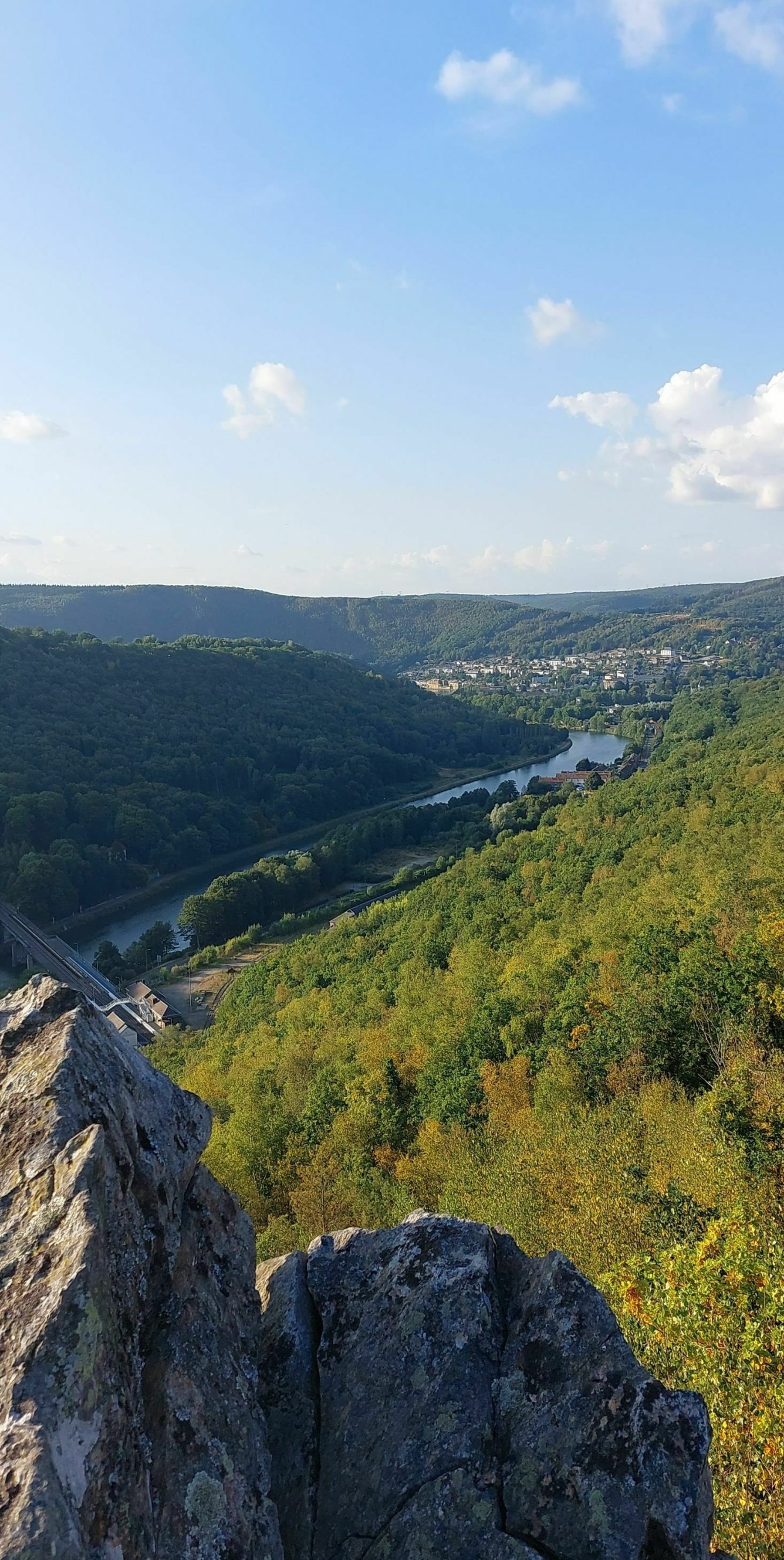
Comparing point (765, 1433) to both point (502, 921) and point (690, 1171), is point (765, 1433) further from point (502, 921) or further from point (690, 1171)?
point (502, 921)

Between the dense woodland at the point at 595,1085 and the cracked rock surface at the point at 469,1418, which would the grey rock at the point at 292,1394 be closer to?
the cracked rock surface at the point at 469,1418

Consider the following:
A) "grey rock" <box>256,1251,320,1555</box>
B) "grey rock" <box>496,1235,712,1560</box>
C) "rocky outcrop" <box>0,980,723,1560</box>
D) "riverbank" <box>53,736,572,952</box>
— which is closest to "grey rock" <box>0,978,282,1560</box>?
"rocky outcrop" <box>0,980,723,1560</box>

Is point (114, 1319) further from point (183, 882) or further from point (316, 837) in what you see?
point (316, 837)

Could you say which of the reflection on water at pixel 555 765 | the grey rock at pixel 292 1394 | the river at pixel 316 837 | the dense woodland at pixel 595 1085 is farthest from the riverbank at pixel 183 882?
the grey rock at pixel 292 1394

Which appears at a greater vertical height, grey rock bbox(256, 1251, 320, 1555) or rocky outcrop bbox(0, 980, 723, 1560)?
rocky outcrop bbox(0, 980, 723, 1560)

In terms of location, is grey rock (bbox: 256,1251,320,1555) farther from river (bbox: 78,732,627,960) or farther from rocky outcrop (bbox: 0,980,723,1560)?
river (bbox: 78,732,627,960)
